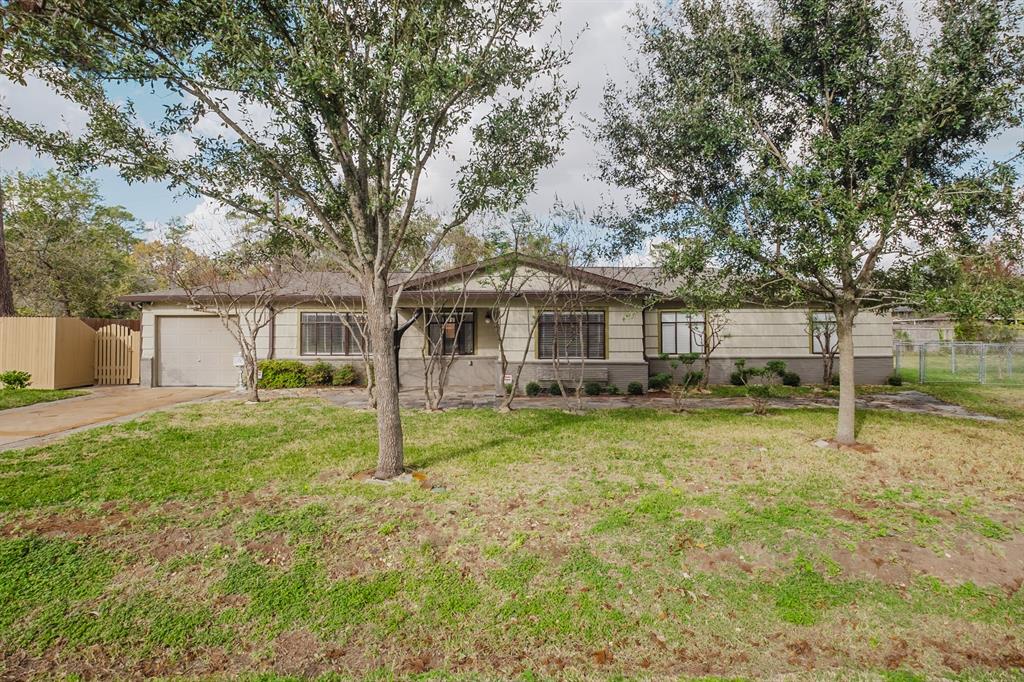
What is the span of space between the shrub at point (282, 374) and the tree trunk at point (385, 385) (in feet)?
33.2

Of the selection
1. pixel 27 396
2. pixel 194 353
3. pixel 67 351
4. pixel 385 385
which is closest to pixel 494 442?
pixel 385 385

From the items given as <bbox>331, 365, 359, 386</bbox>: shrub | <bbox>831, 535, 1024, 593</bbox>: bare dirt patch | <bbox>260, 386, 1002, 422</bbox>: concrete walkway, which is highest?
<bbox>331, 365, 359, 386</bbox>: shrub

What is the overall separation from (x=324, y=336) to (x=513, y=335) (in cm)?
641

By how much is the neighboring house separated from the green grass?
2.54 metres

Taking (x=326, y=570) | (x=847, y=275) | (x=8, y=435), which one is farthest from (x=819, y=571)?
(x=8, y=435)

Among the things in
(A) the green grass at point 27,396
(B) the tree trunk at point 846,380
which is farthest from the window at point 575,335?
(A) the green grass at point 27,396

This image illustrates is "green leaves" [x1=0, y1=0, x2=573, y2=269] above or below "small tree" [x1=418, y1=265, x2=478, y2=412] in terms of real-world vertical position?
above

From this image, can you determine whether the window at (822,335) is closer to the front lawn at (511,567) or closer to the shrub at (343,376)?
the front lawn at (511,567)

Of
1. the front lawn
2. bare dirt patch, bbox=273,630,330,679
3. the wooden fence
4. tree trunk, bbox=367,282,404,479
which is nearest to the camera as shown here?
bare dirt patch, bbox=273,630,330,679

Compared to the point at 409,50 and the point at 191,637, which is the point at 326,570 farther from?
the point at 409,50

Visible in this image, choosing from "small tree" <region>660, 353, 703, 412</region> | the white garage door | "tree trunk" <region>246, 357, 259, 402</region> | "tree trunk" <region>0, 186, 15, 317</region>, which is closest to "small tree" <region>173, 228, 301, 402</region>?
"tree trunk" <region>246, 357, 259, 402</region>

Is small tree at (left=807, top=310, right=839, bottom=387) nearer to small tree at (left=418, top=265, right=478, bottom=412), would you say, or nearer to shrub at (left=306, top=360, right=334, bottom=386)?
small tree at (left=418, top=265, right=478, bottom=412)

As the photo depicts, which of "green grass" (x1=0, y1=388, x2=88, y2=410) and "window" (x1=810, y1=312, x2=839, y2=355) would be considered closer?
"green grass" (x1=0, y1=388, x2=88, y2=410)

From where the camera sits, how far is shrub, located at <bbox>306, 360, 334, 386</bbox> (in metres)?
14.8
